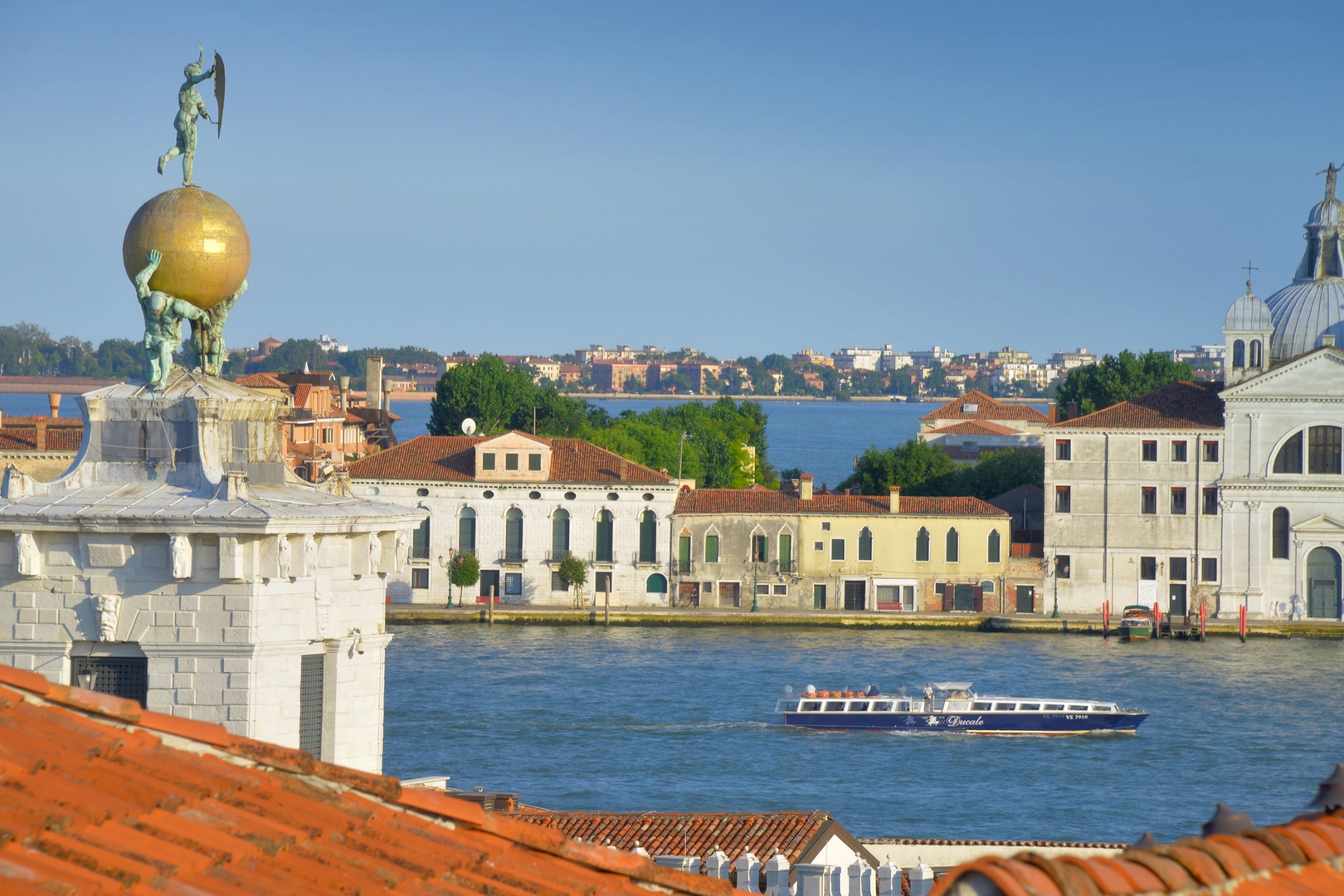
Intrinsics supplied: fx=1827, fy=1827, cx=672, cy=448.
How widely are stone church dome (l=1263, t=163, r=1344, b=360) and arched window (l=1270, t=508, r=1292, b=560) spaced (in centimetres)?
559

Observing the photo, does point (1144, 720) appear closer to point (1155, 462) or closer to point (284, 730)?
point (1155, 462)

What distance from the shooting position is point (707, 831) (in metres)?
13.9

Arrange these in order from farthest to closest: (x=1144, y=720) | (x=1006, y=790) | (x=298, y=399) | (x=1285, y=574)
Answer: (x=298, y=399), (x=1285, y=574), (x=1144, y=720), (x=1006, y=790)

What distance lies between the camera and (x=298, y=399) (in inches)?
2191

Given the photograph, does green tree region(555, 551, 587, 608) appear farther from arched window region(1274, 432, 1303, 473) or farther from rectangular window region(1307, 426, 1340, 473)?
rectangular window region(1307, 426, 1340, 473)

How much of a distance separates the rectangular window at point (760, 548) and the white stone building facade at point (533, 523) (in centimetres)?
195

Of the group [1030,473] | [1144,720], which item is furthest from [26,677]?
[1030,473]

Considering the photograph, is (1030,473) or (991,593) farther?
(1030,473)

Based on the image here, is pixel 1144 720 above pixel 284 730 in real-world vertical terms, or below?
below

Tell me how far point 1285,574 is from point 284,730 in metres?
38.4

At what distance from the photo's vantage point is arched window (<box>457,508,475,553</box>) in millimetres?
41812

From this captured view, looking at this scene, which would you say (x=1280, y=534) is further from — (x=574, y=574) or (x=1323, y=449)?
(x=574, y=574)

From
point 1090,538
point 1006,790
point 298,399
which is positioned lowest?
point 1006,790

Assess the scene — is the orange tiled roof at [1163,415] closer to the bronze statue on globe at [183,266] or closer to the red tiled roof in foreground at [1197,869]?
the bronze statue on globe at [183,266]
